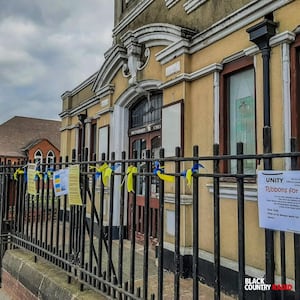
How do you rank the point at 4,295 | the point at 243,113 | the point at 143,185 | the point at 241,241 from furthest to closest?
the point at 143,185 → the point at 4,295 → the point at 243,113 → the point at 241,241

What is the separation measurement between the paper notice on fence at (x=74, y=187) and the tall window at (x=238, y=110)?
2.21 metres

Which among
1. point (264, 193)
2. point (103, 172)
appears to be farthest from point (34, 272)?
point (264, 193)

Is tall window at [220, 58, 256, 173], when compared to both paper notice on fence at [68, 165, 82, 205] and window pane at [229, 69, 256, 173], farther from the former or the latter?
paper notice on fence at [68, 165, 82, 205]

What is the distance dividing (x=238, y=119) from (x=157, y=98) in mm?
2504

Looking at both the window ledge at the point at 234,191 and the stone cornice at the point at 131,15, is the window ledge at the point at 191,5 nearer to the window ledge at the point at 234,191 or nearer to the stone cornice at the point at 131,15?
the stone cornice at the point at 131,15

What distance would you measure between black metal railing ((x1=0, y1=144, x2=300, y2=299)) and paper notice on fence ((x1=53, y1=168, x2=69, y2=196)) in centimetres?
12

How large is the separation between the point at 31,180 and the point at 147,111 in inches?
127

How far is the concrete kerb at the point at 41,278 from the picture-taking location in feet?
12.0

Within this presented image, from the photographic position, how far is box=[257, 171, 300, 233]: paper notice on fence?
192cm

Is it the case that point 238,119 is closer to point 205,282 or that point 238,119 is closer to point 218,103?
point 218,103

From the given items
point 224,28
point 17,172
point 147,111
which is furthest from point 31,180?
point 224,28

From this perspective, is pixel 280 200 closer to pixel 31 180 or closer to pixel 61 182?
pixel 61 182

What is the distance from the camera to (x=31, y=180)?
192 inches

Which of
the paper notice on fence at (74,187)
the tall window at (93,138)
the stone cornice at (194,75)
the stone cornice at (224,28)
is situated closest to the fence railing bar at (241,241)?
the paper notice on fence at (74,187)
